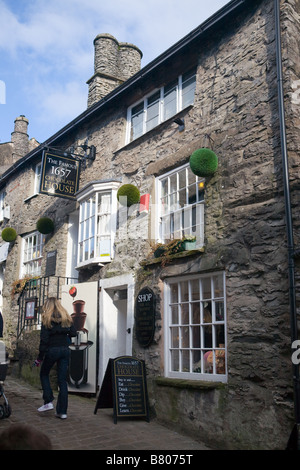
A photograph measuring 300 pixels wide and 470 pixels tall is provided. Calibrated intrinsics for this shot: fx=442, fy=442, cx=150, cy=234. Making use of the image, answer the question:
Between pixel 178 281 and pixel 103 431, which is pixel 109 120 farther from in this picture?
pixel 103 431

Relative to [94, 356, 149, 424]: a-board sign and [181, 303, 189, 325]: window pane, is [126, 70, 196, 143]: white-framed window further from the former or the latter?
[94, 356, 149, 424]: a-board sign

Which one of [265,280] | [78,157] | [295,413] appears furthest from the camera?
[78,157]

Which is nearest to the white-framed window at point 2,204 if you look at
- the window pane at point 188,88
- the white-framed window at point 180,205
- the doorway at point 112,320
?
the doorway at point 112,320

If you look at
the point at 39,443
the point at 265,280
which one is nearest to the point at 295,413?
the point at 265,280

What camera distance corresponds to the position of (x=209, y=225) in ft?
22.8

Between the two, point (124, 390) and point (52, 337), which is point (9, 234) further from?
point (124, 390)

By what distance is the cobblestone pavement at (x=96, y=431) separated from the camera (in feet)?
18.0

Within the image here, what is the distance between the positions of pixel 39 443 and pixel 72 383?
7.87 m

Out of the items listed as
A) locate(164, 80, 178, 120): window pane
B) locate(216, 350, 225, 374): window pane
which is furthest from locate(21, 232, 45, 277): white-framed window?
locate(216, 350, 225, 374): window pane

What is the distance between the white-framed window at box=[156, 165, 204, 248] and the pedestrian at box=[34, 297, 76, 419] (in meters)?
2.49

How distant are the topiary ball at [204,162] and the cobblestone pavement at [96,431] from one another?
3922mm

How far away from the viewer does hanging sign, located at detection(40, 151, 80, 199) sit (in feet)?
33.7

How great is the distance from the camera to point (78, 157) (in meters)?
11.2

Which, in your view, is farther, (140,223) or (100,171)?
(100,171)
